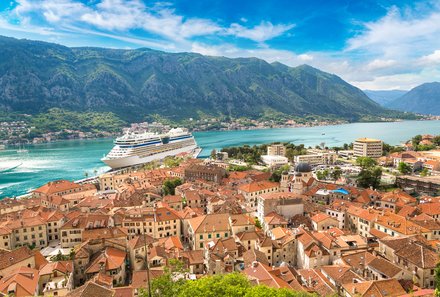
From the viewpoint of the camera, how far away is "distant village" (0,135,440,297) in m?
28.7

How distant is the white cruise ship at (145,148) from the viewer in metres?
114

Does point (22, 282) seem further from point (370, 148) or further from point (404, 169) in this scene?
point (370, 148)

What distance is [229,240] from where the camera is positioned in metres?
36.5

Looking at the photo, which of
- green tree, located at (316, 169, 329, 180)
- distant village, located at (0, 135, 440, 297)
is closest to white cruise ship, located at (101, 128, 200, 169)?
distant village, located at (0, 135, 440, 297)

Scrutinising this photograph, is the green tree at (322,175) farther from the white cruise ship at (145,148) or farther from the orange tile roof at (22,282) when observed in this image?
the white cruise ship at (145,148)

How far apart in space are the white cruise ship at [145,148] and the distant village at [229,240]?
1845 inches

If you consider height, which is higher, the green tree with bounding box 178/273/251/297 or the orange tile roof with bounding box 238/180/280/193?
the green tree with bounding box 178/273/251/297

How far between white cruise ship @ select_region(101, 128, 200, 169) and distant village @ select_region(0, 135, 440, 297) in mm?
46868

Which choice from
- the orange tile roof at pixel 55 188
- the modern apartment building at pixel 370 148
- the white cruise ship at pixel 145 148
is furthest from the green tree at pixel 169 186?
the modern apartment building at pixel 370 148

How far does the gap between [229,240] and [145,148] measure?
9295 cm

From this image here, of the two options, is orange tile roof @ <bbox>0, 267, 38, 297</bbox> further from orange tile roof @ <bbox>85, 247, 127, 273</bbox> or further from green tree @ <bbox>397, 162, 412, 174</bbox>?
green tree @ <bbox>397, 162, 412, 174</bbox>

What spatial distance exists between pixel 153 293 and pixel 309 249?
20487 mm

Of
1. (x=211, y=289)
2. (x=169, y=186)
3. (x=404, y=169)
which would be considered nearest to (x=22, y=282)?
(x=211, y=289)

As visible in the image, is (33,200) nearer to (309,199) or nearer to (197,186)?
(197,186)
